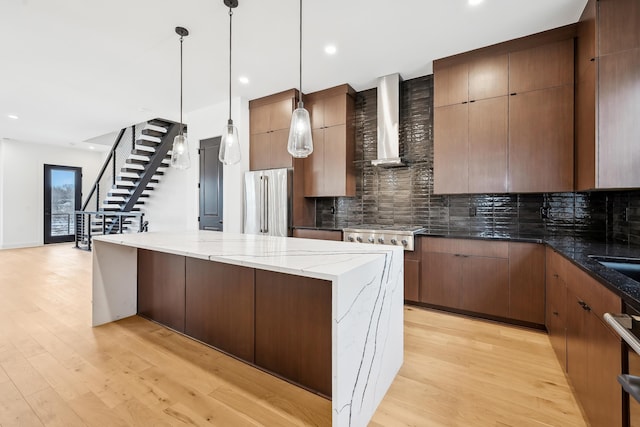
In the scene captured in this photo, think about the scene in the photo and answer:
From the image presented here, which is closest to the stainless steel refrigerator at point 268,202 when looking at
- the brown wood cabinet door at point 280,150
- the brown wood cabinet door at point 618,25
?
the brown wood cabinet door at point 280,150

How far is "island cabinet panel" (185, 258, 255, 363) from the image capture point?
2.14 meters

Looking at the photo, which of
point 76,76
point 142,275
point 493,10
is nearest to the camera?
point 493,10

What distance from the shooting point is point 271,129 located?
4312 millimetres

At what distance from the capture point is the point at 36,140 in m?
7.45

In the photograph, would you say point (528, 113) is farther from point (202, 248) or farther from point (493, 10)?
point (202, 248)

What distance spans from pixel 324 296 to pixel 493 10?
8.91 ft

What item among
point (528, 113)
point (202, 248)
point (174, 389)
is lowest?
point (174, 389)

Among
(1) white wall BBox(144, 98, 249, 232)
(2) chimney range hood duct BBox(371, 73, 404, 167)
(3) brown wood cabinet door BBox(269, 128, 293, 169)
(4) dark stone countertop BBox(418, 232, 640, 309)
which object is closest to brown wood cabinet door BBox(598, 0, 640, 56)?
(4) dark stone countertop BBox(418, 232, 640, 309)

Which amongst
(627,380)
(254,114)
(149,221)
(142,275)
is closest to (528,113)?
(627,380)

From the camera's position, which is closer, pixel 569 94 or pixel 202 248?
pixel 202 248

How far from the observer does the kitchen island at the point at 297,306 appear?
138cm

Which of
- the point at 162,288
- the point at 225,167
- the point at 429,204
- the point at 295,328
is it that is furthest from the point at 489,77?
the point at 162,288

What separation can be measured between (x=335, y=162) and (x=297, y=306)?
8.23 feet

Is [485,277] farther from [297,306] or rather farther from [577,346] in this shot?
[297,306]
